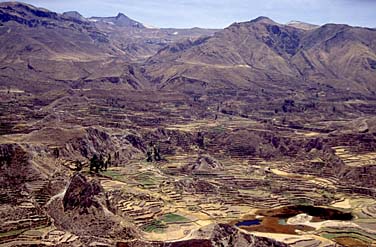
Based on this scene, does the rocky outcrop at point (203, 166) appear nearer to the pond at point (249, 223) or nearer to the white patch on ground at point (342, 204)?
the white patch on ground at point (342, 204)

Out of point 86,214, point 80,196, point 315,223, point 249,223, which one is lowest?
point 249,223

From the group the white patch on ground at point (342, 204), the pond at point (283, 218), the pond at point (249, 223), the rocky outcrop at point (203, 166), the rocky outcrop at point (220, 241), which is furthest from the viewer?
the rocky outcrop at point (203, 166)

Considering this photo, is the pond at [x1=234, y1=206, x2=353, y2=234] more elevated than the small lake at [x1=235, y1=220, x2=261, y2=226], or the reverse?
the pond at [x1=234, y1=206, x2=353, y2=234]

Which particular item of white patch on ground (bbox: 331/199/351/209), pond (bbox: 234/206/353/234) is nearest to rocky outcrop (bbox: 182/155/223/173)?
pond (bbox: 234/206/353/234)

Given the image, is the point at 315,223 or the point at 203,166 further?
the point at 203,166

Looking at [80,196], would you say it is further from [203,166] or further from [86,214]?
[203,166]

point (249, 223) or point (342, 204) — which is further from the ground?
point (342, 204)

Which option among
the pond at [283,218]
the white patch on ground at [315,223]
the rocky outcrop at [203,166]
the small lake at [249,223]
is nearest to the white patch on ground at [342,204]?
the pond at [283,218]

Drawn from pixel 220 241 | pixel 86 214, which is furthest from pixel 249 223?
pixel 86 214

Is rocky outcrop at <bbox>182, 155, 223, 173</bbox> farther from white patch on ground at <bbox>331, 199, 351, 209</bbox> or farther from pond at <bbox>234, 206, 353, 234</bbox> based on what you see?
white patch on ground at <bbox>331, 199, 351, 209</bbox>

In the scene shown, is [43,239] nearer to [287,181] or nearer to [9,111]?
[287,181]

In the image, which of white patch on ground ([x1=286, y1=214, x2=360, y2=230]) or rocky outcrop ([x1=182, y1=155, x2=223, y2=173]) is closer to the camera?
white patch on ground ([x1=286, y1=214, x2=360, y2=230])

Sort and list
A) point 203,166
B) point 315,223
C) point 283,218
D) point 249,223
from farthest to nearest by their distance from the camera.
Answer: point 203,166 → point 283,218 → point 315,223 → point 249,223
